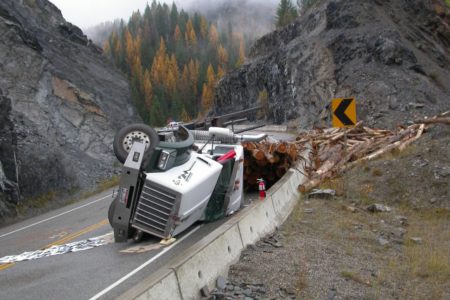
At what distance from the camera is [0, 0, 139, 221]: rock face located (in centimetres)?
2139

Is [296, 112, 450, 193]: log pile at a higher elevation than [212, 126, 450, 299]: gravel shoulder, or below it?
higher

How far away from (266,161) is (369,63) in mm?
25570

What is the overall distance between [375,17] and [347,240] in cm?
3601

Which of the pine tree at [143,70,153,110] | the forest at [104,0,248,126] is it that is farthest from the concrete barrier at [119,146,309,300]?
the pine tree at [143,70,153,110]

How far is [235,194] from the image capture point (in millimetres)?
11641

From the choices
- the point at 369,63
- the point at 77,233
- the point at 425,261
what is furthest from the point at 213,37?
the point at 425,261

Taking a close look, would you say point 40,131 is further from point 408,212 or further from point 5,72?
point 408,212

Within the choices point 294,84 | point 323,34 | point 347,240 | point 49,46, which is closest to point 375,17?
point 323,34

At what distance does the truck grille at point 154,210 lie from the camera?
8.62 m

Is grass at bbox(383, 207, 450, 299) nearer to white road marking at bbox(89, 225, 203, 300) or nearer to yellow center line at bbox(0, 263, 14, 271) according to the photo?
white road marking at bbox(89, 225, 203, 300)

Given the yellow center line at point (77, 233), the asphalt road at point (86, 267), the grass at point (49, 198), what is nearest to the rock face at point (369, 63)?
the grass at point (49, 198)

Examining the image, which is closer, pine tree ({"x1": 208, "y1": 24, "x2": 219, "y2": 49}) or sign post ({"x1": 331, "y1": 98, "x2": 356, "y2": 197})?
sign post ({"x1": 331, "y1": 98, "x2": 356, "y2": 197})

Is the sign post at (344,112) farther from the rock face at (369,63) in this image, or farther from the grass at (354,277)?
the rock face at (369,63)

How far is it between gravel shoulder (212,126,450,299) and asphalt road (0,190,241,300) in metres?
1.53
